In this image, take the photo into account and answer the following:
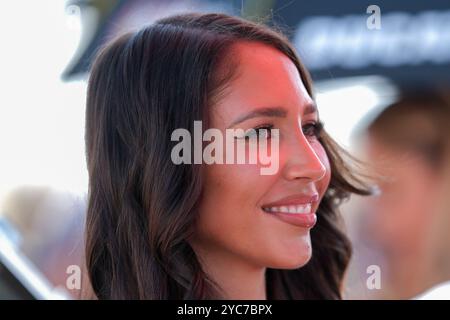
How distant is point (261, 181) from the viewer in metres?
0.93

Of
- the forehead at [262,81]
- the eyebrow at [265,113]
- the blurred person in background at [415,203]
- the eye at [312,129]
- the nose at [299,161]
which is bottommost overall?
the blurred person in background at [415,203]

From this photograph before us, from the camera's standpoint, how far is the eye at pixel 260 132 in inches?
36.7

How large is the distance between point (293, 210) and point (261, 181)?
0.23ft

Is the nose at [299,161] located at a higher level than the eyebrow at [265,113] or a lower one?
lower

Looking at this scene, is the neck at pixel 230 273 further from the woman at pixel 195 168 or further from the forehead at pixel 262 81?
the forehead at pixel 262 81

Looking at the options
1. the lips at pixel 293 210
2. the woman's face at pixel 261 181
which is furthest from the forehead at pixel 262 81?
the lips at pixel 293 210

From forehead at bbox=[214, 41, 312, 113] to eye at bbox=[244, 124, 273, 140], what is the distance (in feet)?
0.11

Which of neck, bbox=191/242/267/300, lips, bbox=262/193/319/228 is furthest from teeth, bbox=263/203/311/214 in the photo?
neck, bbox=191/242/267/300

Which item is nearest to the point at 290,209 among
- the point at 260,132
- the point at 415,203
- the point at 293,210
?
the point at 293,210

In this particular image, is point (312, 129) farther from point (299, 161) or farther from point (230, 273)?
point (230, 273)

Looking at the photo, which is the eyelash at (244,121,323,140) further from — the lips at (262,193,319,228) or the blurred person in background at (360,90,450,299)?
the blurred person in background at (360,90,450,299)
